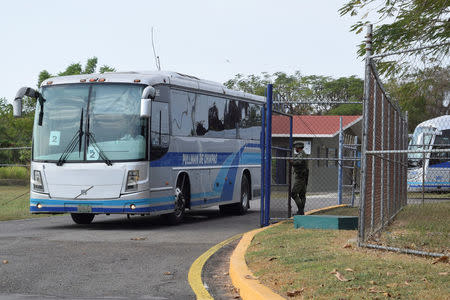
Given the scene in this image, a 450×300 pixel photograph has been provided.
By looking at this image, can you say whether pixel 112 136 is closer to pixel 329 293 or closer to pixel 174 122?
A: pixel 174 122

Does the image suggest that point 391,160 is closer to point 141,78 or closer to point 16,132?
point 141,78

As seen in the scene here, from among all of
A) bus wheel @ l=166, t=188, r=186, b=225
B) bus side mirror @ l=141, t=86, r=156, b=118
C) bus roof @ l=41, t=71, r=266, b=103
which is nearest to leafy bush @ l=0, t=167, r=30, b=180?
bus roof @ l=41, t=71, r=266, b=103

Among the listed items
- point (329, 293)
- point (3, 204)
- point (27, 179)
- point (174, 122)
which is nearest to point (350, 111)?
point (27, 179)

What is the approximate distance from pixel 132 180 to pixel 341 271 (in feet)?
25.5

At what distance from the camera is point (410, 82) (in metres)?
12.4

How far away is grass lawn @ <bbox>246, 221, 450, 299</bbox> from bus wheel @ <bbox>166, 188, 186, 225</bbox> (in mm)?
5634

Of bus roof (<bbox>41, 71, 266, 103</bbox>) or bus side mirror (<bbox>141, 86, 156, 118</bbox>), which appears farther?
bus roof (<bbox>41, 71, 266, 103</bbox>)

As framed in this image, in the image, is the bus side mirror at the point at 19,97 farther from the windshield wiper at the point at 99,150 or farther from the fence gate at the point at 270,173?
the fence gate at the point at 270,173

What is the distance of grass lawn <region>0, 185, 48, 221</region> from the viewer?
19.1m

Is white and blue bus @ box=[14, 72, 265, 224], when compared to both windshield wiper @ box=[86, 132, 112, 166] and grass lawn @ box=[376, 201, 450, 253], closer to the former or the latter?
windshield wiper @ box=[86, 132, 112, 166]

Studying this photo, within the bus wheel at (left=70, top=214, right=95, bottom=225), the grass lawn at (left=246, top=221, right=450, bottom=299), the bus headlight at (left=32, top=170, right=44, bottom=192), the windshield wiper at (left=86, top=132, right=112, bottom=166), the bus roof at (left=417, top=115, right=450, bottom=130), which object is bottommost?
the bus wheel at (left=70, top=214, right=95, bottom=225)

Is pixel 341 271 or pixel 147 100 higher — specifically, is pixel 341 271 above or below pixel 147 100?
below

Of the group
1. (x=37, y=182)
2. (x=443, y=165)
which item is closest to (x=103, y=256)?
(x=37, y=182)

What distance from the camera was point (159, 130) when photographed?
15375 millimetres
